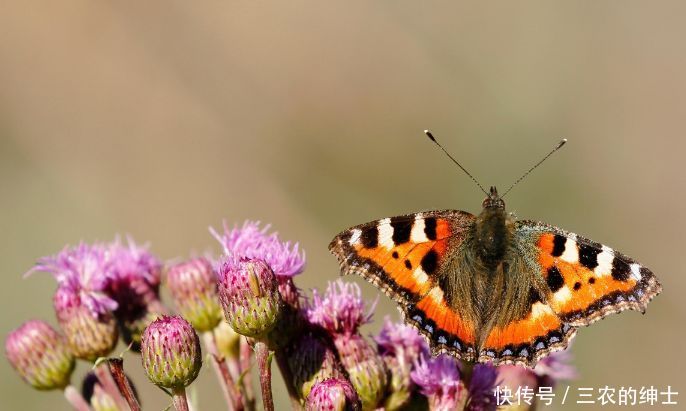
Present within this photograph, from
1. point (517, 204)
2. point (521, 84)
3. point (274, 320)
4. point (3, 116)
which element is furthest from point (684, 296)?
point (3, 116)

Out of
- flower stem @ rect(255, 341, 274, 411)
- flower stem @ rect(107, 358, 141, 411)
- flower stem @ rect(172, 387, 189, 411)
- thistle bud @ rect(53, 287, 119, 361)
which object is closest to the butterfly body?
flower stem @ rect(255, 341, 274, 411)

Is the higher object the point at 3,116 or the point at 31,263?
the point at 3,116

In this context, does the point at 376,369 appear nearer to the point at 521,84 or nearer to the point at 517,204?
the point at 517,204

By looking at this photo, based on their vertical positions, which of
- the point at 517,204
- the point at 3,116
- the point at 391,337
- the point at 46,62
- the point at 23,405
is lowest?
the point at 391,337

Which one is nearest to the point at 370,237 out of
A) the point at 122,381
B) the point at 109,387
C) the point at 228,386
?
the point at 228,386

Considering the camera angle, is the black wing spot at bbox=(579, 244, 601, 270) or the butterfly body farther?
the black wing spot at bbox=(579, 244, 601, 270)

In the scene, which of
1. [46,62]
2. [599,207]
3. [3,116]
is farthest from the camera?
[46,62]

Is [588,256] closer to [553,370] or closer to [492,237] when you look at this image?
[492,237]

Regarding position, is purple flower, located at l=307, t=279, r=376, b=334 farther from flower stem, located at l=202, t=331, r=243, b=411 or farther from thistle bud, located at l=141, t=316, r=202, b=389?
thistle bud, located at l=141, t=316, r=202, b=389
